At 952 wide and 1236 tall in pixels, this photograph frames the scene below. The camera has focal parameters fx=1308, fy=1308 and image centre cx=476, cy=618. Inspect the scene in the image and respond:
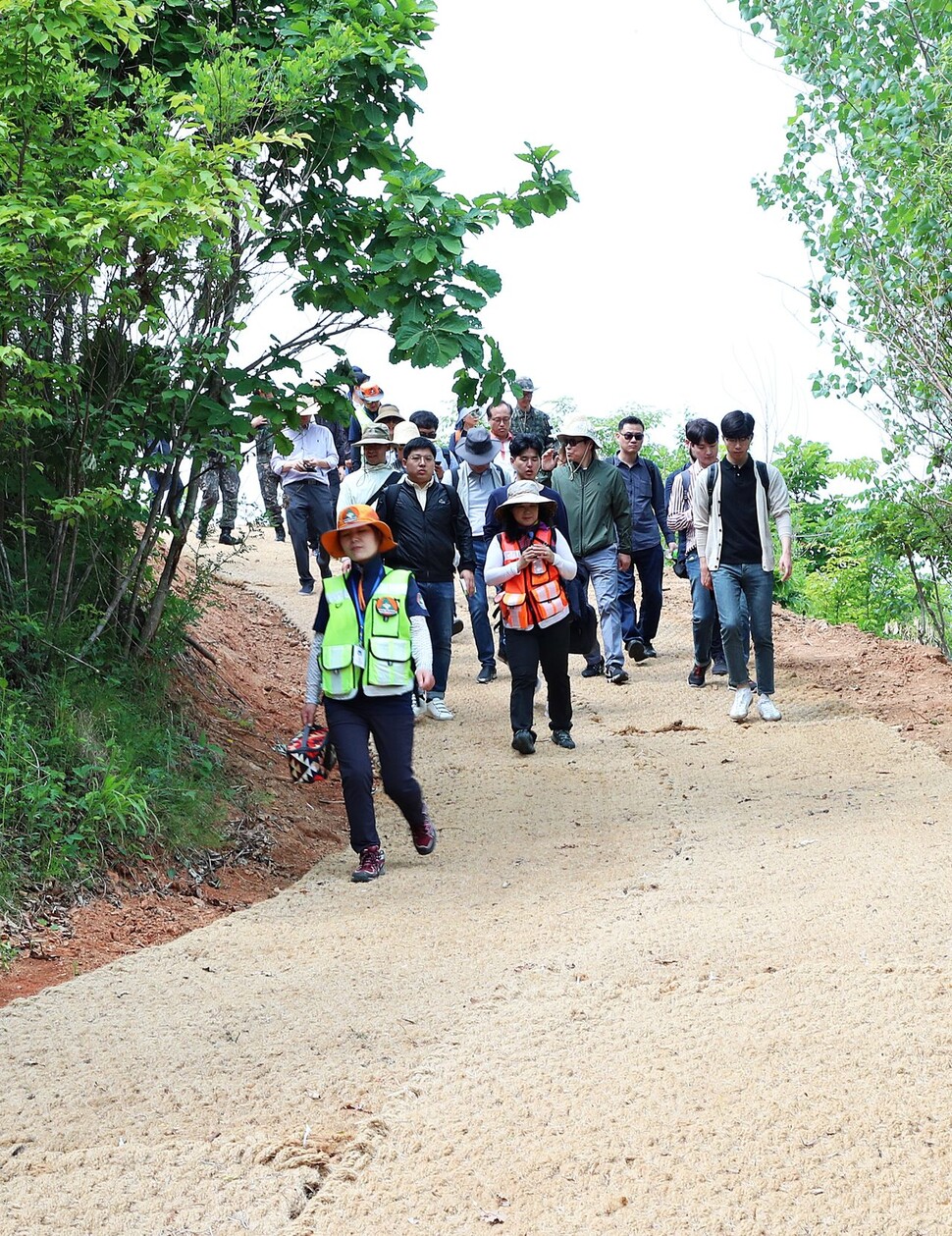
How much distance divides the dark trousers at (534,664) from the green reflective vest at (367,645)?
2488mm

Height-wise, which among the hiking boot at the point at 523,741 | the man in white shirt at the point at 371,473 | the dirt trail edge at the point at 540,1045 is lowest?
the dirt trail edge at the point at 540,1045

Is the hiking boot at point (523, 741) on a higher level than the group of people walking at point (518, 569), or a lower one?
lower

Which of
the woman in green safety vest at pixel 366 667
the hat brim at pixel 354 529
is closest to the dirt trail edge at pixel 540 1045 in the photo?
the woman in green safety vest at pixel 366 667

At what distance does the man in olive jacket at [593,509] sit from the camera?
10.8m

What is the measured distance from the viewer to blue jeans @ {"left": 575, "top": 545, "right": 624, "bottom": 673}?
1091cm

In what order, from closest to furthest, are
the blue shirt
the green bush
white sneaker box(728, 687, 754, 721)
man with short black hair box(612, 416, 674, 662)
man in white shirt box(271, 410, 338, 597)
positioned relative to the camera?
the green bush → white sneaker box(728, 687, 754, 721) → man with short black hair box(612, 416, 674, 662) → the blue shirt → man in white shirt box(271, 410, 338, 597)

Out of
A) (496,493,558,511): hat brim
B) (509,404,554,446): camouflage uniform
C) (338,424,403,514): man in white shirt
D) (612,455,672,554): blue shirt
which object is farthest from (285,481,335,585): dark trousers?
(496,493,558,511): hat brim

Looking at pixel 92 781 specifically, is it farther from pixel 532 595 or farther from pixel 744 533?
pixel 744 533

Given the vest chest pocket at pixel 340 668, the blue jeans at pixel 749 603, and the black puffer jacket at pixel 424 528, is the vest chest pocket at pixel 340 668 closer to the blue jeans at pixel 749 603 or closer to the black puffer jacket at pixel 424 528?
the black puffer jacket at pixel 424 528

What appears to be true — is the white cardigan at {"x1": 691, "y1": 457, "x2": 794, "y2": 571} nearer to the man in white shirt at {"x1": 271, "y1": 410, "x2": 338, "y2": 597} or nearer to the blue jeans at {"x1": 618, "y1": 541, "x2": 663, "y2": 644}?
the blue jeans at {"x1": 618, "y1": 541, "x2": 663, "y2": 644}

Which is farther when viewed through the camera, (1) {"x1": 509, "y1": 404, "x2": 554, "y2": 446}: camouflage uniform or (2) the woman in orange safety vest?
(1) {"x1": 509, "y1": 404, "x2": 554, "y2": 446}: camouflage uniform

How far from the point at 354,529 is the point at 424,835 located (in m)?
1.77

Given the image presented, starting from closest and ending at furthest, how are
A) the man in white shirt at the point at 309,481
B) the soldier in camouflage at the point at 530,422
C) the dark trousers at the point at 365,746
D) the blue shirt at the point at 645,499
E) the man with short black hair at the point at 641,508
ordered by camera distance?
the dark trousers at the point at 365,746 < the man with short black hair at the point at 641,508 < the blue shirt at the point at 645,499 < the soldier in camouflage at the point at 530,422 < the man in white shirt at the point at 309,481

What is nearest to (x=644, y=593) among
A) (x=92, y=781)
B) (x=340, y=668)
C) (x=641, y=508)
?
(x=641, y=508)
